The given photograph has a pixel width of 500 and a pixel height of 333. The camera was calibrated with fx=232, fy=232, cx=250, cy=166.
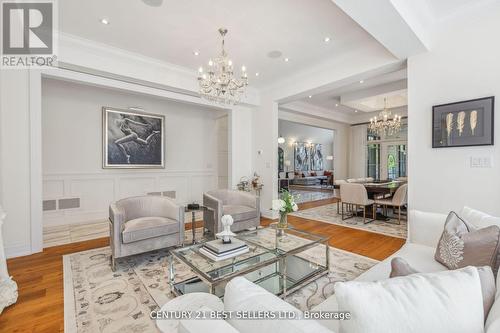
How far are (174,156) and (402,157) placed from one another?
7696mm

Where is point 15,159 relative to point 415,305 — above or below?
above

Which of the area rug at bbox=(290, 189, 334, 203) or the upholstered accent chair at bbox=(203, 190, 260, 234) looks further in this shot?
the area rug at bbox=(290, 189, 334, 203)

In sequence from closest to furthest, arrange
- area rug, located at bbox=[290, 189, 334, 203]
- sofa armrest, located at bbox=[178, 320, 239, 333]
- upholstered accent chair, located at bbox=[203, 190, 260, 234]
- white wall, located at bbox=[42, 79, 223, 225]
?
sofa armrest, located at bbox=[178, 320, 239, 333] < upholstered accent chair, located at bbox=[203, 190, 260, 234] < white wall, located at bbox=[42, 79, 223, 225] < area rug, located at bbox=[290, 189, 334, 203]

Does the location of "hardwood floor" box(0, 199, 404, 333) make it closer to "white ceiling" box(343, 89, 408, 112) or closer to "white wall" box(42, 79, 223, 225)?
"white wall" box(42, 79, 223, 225)

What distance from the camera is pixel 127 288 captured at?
235cm

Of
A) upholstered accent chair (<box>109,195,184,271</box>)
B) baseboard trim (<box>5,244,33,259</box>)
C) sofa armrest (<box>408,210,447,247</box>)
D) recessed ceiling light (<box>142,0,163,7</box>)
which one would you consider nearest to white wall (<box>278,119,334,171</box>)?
upholstered accent chair (<box>109,195,184,271</box>)

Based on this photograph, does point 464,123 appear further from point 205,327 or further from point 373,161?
point 373,161

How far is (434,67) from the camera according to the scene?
308 cm

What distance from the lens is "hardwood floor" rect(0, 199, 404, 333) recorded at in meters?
1.87

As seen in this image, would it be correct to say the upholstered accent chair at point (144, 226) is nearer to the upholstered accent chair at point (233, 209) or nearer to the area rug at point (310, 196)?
the upholstered accent chair at point (233, 209)

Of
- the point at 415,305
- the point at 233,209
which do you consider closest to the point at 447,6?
the point at 415,305


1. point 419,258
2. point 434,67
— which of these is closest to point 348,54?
point 434,67

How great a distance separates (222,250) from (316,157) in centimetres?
1295

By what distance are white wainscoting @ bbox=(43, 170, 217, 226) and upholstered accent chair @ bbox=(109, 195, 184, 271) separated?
2388 mm
